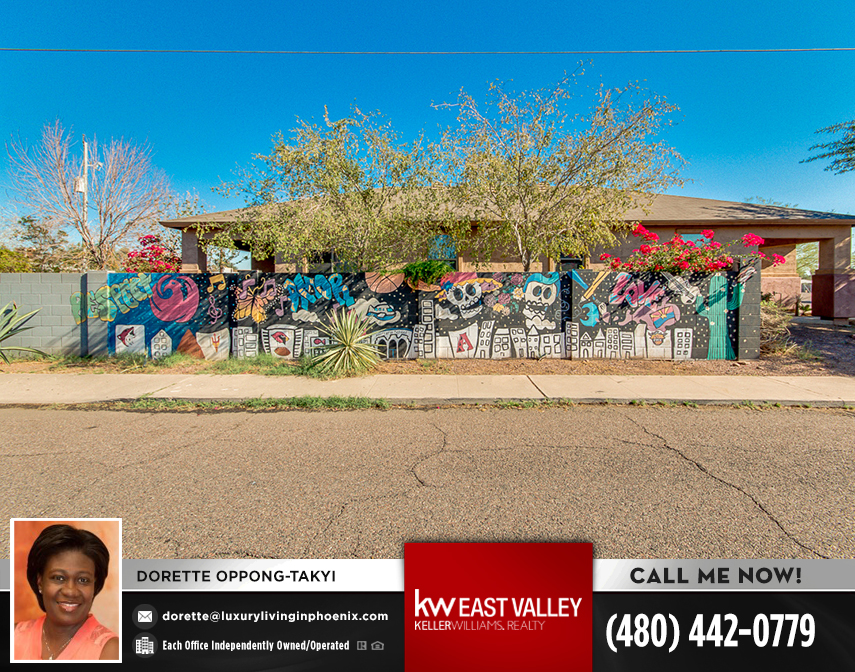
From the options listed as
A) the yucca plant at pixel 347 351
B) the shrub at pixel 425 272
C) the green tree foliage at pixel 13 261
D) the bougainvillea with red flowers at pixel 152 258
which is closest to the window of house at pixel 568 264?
the shrub at pixel 425 272

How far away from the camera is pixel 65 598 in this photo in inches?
72.4

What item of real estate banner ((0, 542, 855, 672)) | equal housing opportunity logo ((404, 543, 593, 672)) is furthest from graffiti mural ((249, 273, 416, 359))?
equal housing opportunity logo ((404, 543, 593, 672))

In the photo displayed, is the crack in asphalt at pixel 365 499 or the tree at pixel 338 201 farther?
the tree at pixel 338 201

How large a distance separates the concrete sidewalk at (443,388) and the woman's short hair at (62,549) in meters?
5.10

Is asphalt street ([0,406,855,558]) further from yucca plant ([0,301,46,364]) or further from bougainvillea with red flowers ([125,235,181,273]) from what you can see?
bougainvillea with red flowers ([125,235,181,273])

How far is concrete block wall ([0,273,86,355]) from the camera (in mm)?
10703

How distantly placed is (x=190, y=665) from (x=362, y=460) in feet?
8.13

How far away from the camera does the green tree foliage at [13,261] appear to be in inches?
618

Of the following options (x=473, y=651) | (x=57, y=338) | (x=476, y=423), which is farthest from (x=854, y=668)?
(x=57, y=338)

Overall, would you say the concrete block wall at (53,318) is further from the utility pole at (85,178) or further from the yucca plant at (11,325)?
the utility pole at (85,178)

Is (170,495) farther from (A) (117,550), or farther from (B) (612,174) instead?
(B) (612,174)

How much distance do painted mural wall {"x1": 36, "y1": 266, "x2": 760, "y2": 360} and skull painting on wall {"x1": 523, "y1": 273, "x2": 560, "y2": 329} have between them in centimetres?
2

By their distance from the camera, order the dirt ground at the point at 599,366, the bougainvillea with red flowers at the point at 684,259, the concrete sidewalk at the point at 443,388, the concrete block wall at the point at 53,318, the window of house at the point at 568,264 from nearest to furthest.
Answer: the concrete sidewalk at the point at 443,388 → the dirt ground at the point at 599,366 → the bougainvillea with red flowers at the point at 684,259 → the concrete block wall at the point at 53,318 → the window of house at the point at 568,264

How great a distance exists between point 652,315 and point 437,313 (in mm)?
5136
